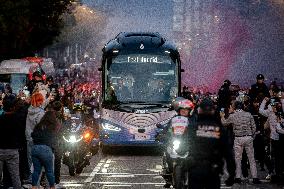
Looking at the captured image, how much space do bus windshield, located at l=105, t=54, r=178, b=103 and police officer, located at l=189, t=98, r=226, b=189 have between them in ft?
47.6

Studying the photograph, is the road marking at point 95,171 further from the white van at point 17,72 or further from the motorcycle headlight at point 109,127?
the white van at point 17,72

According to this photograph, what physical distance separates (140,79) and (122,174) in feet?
21.1

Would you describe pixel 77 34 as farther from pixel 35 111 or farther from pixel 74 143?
pixel 35 111

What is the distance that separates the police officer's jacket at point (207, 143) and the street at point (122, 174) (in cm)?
607

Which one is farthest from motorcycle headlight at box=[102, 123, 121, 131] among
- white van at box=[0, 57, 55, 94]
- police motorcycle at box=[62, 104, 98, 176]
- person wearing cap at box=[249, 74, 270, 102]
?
white van at box=[0, 57, 55, 94]

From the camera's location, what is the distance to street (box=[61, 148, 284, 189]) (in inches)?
712

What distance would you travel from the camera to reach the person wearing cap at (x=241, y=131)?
18812mm

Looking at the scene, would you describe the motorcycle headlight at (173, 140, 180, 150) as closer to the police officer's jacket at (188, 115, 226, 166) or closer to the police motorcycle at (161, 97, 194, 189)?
the police motorcycle at (161, 97, 194, 189)

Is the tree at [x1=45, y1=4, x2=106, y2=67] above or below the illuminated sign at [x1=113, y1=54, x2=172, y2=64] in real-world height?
above

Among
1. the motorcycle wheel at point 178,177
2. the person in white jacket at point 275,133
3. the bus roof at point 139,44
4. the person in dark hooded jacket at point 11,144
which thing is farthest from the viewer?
the bus roof at point 139,44

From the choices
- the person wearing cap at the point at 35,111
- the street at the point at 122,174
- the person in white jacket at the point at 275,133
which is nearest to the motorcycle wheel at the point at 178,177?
the street at the point at 122,174

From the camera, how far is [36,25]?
189 ft

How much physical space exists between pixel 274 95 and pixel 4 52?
37.0m

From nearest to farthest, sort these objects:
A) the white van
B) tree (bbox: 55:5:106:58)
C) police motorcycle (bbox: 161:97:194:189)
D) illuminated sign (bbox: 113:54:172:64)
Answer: police motorcycle (bbox: 161:97:194:189)
illuminated sign (bbox: 113:54:172:64)
the white van
tree (bbox: 55:5:106:58)
